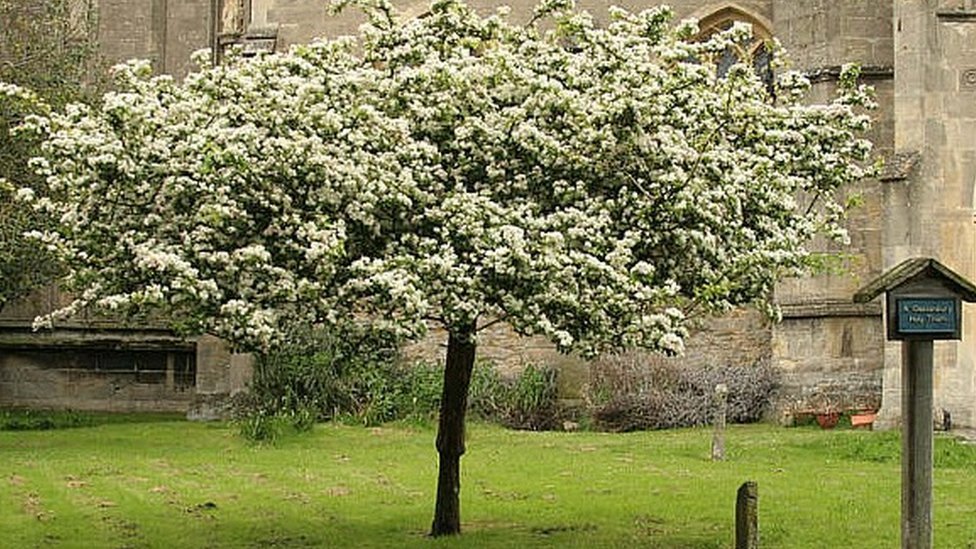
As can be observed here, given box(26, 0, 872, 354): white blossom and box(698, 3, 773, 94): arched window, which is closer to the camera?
box(26, 0, 872, 354): white blossom

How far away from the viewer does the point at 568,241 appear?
12375mm

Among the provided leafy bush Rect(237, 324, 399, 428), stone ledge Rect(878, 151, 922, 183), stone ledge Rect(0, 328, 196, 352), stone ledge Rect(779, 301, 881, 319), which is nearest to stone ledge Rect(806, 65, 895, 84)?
stone ledge Rect(878, 151, 922, 183)

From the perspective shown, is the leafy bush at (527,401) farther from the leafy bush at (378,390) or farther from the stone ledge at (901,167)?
the stone ledge at (901,167)

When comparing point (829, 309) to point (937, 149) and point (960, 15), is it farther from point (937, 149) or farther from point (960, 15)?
point (960, 15)

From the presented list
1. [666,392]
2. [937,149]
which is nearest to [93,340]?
[666,392]

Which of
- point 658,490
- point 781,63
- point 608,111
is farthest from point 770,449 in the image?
point 608,111

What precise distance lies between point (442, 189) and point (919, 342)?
148 inches

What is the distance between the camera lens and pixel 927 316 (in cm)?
1212

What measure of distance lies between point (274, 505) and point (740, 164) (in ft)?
20.7

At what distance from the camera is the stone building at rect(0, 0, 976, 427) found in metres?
22.9

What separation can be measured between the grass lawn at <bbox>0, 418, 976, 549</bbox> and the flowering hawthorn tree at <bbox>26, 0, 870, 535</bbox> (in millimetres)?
2360

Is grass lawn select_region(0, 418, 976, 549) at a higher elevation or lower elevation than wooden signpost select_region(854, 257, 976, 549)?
lower

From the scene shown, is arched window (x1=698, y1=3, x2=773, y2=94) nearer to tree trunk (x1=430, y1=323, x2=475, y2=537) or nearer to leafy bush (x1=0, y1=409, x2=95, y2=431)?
leafy bush (x1=0, y1=409, x2=95, y2=431)

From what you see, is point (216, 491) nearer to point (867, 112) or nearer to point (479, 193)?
point (479, 193)
